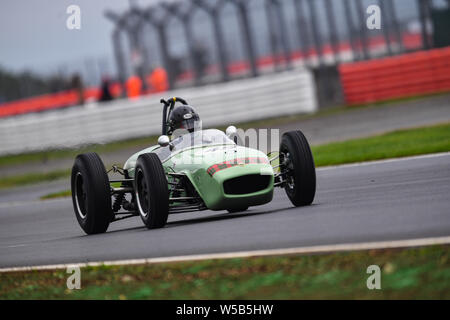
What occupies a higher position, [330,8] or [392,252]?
[330,8]

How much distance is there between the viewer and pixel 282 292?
6.07m

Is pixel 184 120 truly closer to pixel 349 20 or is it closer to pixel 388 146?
pixel 388 146

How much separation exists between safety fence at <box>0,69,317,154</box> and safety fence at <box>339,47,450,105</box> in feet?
3.99

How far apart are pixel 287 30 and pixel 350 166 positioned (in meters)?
14.5

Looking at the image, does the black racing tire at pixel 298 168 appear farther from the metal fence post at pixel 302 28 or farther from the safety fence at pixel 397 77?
the metal fence post at pixel 302 28

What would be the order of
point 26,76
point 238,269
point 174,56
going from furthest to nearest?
1. point 26,76
2. point 174,56
3. point 238,269

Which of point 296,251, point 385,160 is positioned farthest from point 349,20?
point 296,251

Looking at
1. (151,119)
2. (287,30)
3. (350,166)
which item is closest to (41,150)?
(151,119)

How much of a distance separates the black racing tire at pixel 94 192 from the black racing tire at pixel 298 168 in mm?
1984

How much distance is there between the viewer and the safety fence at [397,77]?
83.3 feet

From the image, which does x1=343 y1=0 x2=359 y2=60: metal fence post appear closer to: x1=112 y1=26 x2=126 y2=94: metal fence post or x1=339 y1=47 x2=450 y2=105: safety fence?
x1=339 y1=47 x2=450 y2=105: safety fence

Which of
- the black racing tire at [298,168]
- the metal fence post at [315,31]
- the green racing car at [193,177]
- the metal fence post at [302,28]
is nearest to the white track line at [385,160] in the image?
the green racing car at [193,177]

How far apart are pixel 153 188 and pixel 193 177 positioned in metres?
0.65

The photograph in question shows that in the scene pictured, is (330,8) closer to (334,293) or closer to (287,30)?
(287,30)
